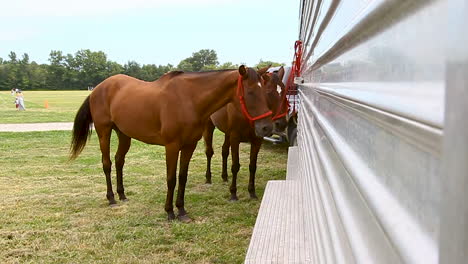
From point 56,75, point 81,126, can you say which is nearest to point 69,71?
point 56,75

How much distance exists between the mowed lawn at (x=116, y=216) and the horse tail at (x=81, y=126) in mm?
667

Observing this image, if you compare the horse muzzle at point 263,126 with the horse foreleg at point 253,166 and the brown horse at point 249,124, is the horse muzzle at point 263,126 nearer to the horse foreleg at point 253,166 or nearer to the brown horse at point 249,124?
the brown horse at point 249,124

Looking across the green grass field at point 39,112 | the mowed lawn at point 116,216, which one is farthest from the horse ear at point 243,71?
the green grass field at point 39,112

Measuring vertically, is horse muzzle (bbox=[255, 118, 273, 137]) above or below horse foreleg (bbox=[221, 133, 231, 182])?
above

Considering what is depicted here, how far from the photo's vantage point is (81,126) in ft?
19.7

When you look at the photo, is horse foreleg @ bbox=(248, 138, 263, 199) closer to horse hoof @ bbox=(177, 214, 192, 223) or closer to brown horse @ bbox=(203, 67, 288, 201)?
brown horse @ bbox=(203, 67, 288, 201)

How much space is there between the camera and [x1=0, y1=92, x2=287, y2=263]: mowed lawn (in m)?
3.84

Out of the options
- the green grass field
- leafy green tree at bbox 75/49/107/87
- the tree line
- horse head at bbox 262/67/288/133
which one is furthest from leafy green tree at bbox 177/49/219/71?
horse head at bbox 262/67/288/133

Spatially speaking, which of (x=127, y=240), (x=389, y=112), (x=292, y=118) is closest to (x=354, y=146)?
(x=389, y=112)

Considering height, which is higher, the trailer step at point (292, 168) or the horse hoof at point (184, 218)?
the trailer step at point (292, 168)

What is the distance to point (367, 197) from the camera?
0.58 meters

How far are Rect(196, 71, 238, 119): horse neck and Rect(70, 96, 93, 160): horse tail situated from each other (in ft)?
6.81

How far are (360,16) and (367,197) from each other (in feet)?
1.00

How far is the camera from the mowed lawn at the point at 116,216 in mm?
3838
